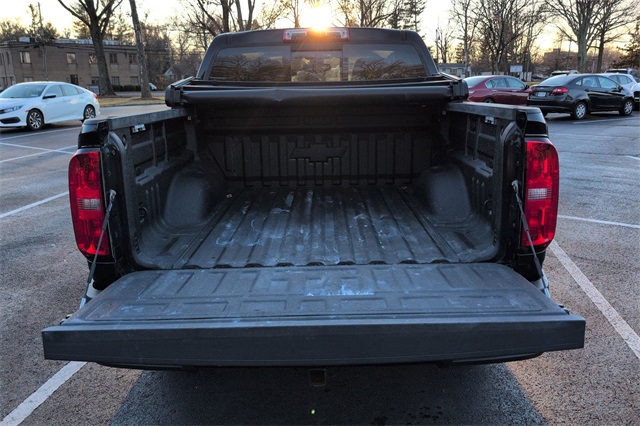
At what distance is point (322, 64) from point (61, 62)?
79.6 meters

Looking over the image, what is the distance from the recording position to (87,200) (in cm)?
261

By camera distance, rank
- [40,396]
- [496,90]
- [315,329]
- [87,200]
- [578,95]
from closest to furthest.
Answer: [315,329], [87,200], [40,396], [578,95], [496,90]

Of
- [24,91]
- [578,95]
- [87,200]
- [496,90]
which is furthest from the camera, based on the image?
[496,90]

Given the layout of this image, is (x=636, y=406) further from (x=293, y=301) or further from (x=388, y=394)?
(x=293, y=301)

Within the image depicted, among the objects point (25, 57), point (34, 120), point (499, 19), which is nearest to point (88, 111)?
point (34, 120)

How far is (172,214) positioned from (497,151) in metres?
2.10

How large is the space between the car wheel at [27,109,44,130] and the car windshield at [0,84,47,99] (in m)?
0.56

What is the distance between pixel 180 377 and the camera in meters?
3.24

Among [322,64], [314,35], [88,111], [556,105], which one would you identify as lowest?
[556,105]

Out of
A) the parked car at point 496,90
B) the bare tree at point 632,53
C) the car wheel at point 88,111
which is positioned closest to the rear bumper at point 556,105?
the parked car at point 496,90

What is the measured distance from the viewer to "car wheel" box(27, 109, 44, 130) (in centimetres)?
1712

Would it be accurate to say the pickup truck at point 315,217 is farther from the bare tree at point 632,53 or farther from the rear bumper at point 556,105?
the bare tree at point 632,53

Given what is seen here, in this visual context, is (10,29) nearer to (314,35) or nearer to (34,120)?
(34,120)

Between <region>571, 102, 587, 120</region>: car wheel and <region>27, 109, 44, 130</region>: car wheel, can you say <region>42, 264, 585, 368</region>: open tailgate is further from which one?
<region>571, 102, 587, 120</region>: car wheel
